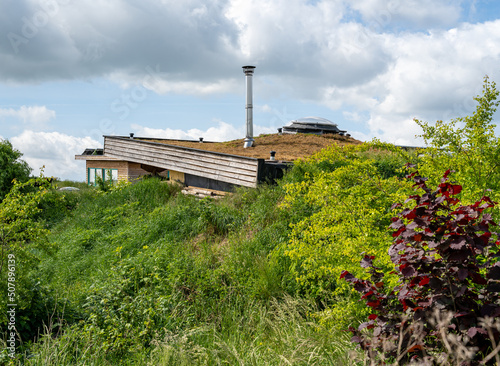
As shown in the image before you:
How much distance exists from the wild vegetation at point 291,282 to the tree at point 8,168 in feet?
28.6

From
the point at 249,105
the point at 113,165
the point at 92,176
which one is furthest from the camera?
the point at 92,176

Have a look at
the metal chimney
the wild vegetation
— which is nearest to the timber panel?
the wild vegetation

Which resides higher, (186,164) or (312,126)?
(312,126)

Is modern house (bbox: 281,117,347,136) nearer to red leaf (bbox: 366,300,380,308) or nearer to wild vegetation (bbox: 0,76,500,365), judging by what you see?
wild vegetation (bbox: 0,76,500,365)

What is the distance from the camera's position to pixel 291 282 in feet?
22.9

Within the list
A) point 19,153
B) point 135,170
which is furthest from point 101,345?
point 135,170

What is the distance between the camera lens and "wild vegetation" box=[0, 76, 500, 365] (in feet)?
10.8

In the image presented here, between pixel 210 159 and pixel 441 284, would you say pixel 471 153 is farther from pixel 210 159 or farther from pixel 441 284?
pixel 210 159

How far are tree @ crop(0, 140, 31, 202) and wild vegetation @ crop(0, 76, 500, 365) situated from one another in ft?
28.6

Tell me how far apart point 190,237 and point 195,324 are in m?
4.27

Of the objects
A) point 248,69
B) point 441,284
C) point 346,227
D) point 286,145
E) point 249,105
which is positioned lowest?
point 441,284

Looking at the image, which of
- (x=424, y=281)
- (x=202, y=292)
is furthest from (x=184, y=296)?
(x=424, y=281)

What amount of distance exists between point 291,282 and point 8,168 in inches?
581

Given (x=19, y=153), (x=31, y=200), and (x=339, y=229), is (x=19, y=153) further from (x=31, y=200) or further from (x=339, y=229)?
(x=339, y=229)
